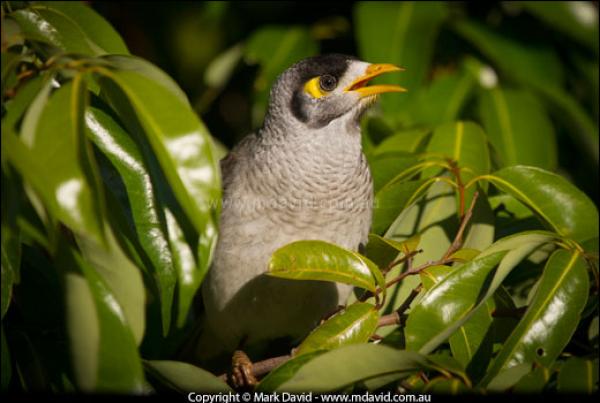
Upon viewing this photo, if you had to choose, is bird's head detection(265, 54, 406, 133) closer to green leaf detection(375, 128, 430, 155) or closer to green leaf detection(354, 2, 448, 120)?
Result: green leaf detection(375, 128, 430, 155)

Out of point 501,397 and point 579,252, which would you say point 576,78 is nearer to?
point 579,252

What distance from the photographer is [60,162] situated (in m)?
1.78

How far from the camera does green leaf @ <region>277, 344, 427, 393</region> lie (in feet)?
6.84

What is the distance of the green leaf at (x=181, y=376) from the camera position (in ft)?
7.62

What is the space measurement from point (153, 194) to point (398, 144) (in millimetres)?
1582

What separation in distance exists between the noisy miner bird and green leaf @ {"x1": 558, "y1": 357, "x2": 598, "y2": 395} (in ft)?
4.04

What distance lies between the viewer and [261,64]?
4.59 metres

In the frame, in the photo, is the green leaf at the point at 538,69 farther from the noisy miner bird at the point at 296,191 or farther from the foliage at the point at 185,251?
the noisy miner bird at the point at 296,191

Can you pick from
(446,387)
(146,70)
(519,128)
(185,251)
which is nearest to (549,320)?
(446,387)

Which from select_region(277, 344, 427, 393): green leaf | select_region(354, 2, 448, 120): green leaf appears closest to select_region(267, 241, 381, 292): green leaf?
select_region(277, 344, 427, 393): green leaf

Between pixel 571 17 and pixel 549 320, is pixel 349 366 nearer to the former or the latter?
pixel 549 320

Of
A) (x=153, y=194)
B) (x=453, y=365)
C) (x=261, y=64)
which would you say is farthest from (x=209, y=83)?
(x=453, y=365)

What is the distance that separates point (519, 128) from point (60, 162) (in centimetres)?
297

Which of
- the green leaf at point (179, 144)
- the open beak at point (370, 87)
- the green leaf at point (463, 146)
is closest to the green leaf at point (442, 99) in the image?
the green leaf at point (463, 146)
